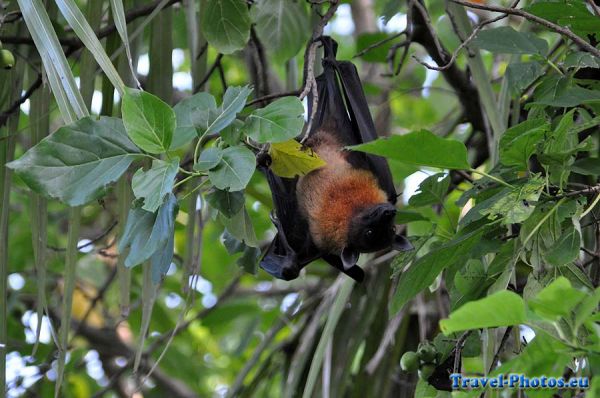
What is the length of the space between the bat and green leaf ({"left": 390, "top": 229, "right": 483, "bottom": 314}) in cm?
78

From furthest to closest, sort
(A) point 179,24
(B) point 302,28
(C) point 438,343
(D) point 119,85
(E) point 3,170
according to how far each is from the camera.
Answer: (A) point 179,24 → (B) point 302,28 → (E) point 3,170 → (C) point 438,343 → (D) point 119,85

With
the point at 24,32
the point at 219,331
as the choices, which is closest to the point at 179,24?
the point at 24,32

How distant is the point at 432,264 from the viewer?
2.39 meters

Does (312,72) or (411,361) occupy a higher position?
(312,72)

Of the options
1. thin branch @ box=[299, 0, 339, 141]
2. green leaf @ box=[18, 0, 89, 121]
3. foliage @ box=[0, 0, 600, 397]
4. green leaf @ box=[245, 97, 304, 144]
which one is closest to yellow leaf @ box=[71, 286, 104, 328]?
foliage @ box=[0, 0, 600, 397]

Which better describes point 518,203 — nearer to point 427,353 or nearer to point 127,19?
point 427,353

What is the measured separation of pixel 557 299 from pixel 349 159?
2212mm

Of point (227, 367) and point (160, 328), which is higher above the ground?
point (160, 328)

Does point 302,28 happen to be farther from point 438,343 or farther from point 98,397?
point 98,397

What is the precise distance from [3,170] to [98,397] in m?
2.43

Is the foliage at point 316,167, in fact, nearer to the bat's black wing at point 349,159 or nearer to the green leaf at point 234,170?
the green leaf at point 234,170

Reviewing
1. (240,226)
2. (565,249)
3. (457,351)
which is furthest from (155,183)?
(565,249)

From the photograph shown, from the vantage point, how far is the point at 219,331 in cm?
639

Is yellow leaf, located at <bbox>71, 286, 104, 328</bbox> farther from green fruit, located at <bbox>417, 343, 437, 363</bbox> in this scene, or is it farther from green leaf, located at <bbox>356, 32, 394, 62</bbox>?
green fruit, located at <bbox>417, 343, 437, 363</bbox>
